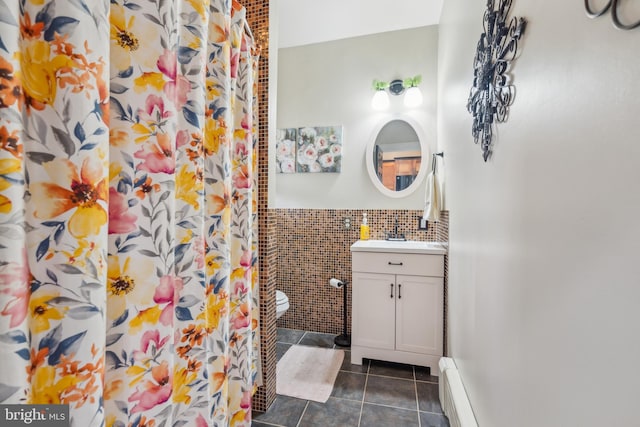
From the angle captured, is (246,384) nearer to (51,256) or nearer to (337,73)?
(51,256)

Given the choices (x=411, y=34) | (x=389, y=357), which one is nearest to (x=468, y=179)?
(x=389, y=357)

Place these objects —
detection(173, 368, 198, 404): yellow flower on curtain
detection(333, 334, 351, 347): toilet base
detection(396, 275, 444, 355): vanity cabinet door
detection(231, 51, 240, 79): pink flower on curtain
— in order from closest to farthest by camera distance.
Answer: detection(173, 368, 198, 404): yellow flower on curtain < detection(231, 51, 240, 79): pink flower on curtain < detection(396, 275, 444, 355): vanity cabinet door < detection(333, 334, 351, 347): toilet base

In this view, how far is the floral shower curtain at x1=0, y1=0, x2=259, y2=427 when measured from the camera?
1.56 feet

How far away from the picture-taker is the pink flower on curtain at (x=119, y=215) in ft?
2.08

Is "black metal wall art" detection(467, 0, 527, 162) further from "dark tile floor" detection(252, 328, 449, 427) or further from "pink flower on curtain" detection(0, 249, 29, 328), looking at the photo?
"dark tile floor" detection(252, 328, 449, 427)

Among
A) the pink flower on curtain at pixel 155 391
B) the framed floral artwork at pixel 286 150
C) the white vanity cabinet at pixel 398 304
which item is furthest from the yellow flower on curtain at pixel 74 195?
the framed floral artwork at pixel 286 150

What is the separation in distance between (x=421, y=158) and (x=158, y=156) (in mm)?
2337

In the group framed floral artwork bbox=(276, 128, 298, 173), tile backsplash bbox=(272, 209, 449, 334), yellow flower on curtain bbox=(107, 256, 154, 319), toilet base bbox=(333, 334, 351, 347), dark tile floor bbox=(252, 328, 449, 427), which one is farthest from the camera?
framed floral artwork bbox=(276, 128, 298, 173)

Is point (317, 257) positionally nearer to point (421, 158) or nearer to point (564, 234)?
point (421, 158)

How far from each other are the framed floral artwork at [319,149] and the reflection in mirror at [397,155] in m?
0.36

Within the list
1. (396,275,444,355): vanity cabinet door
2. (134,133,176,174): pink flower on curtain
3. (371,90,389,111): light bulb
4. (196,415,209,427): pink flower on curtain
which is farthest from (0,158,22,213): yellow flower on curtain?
(371,90,389,111): light bulb

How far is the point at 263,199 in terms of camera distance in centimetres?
169

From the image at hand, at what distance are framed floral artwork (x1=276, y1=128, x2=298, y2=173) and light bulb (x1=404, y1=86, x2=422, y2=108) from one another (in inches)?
43.0

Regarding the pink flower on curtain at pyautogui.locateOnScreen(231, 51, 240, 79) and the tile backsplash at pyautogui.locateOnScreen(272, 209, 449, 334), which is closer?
the pink flower on curtain at pyautogui.locateOnScreen(231, 51, 240, 79)
